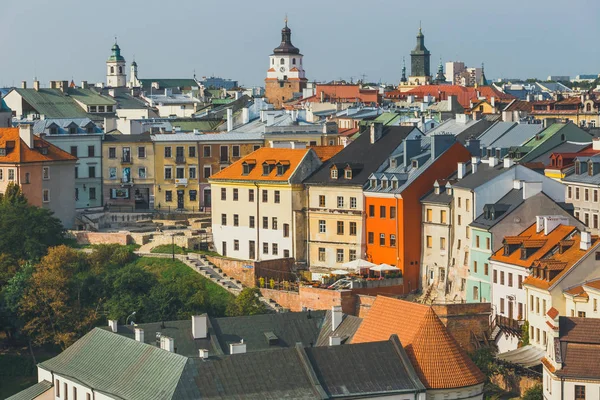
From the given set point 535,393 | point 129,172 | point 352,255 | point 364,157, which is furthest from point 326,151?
point 535,393


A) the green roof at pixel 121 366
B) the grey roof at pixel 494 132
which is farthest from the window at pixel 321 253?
the green roof at pixel 121 366

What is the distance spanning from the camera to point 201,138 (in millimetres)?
115188

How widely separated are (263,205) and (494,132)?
19.5 m

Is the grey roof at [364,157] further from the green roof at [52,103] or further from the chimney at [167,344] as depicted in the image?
the green roof at [52,103]

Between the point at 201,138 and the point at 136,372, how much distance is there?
162 ft

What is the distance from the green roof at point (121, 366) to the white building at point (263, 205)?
2465 centimetres

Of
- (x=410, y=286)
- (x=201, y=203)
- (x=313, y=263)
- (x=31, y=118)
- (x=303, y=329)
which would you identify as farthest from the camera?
(x=31, y=118)

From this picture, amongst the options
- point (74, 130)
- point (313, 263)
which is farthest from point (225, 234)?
point (74, 130)

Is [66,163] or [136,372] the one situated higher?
[66,163]

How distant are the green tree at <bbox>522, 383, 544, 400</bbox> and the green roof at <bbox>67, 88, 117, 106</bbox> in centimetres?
7435

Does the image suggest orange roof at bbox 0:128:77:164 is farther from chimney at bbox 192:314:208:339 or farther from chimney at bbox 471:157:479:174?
chimney at bbox 192:314:208:339

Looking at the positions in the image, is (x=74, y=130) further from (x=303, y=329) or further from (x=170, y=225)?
(x=303, y=329)

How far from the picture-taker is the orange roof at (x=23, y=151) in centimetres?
10531

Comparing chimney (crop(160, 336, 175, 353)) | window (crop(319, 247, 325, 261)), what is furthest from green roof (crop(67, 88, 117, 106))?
chimney (crop(160, 336, 175, 353))
